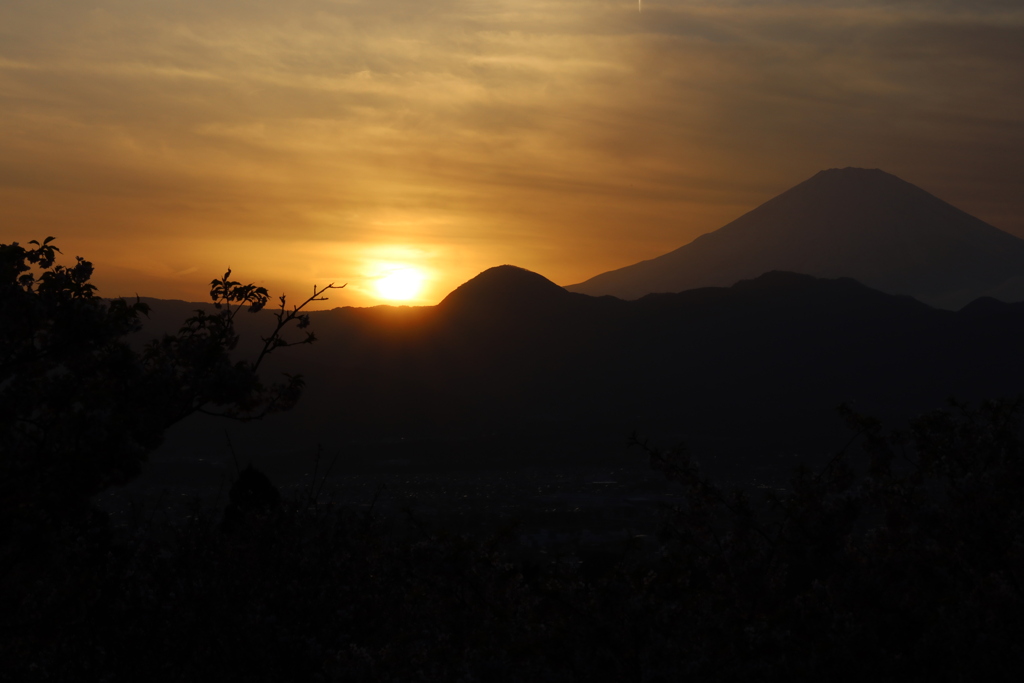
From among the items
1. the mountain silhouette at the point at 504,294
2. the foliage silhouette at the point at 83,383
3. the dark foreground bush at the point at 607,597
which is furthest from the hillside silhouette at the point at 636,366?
the foliage silhouette at the point at 83,383

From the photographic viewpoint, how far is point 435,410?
14012 cm

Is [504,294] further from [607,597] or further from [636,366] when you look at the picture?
[607,597]

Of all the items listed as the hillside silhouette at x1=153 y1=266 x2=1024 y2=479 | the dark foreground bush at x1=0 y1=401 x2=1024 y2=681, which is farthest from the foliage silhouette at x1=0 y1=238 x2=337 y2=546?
the hillside silhouette at x1=153 y1=266 x2=1024 y2=479

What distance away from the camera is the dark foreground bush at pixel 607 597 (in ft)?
22.2

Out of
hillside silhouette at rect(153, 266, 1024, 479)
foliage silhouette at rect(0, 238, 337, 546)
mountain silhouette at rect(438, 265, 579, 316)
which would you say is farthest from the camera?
mountain silhouette at rect(438, 265, 579, 316)

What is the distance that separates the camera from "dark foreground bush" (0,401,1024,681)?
676cm

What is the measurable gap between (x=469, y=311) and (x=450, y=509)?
111799 mm

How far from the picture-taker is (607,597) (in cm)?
675

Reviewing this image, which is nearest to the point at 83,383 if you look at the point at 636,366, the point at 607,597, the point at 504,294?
the point at 607,597

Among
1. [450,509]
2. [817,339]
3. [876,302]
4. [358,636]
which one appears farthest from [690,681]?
[876,302]

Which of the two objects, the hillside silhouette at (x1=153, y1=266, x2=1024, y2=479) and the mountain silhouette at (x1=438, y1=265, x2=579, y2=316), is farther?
the mountain silhouette at (x1=438, y1=265, x2=579, y2=316)

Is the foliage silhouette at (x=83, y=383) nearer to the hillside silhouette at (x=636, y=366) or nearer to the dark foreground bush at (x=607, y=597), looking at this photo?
the dark foreground bush at (x=607, y=597)

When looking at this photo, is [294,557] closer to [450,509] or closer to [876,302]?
[450,509]

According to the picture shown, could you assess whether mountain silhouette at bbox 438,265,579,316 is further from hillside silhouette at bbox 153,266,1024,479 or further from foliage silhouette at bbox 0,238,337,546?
foliage silhouette at bbox 0,238,337,546
